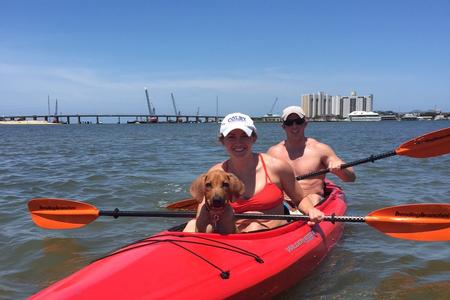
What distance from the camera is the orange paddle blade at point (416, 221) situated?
432cm

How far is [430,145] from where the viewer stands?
6.76 m

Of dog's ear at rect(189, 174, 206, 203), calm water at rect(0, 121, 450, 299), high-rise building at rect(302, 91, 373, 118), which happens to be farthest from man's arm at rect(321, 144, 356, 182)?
high-rise building at rect(302, 91, 373, 118)

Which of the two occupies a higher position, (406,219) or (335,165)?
(335,165)

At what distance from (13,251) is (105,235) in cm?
120

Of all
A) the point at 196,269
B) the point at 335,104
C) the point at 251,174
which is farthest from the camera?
the point at 335,104

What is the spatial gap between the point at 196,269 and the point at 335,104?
545 feet

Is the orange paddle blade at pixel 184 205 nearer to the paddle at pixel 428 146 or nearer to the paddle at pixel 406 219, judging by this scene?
the paddle at pixel 406 219

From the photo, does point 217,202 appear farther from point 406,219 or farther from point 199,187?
point 406,219

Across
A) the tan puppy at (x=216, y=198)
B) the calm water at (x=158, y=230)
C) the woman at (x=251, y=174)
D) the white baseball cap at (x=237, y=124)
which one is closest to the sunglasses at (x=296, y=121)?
the calm water at (x=158, y=230)

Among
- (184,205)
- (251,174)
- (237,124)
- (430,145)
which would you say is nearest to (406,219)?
(251,174)

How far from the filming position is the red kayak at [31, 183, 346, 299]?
9.75 ft

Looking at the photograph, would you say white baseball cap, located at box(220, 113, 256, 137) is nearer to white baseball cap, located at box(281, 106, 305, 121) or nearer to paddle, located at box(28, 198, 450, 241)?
paddle, located at box(28, 198, 450, 241)

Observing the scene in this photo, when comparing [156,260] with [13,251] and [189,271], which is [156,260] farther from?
[13,251]

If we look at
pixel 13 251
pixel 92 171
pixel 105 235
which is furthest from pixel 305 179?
pixel 92 171
